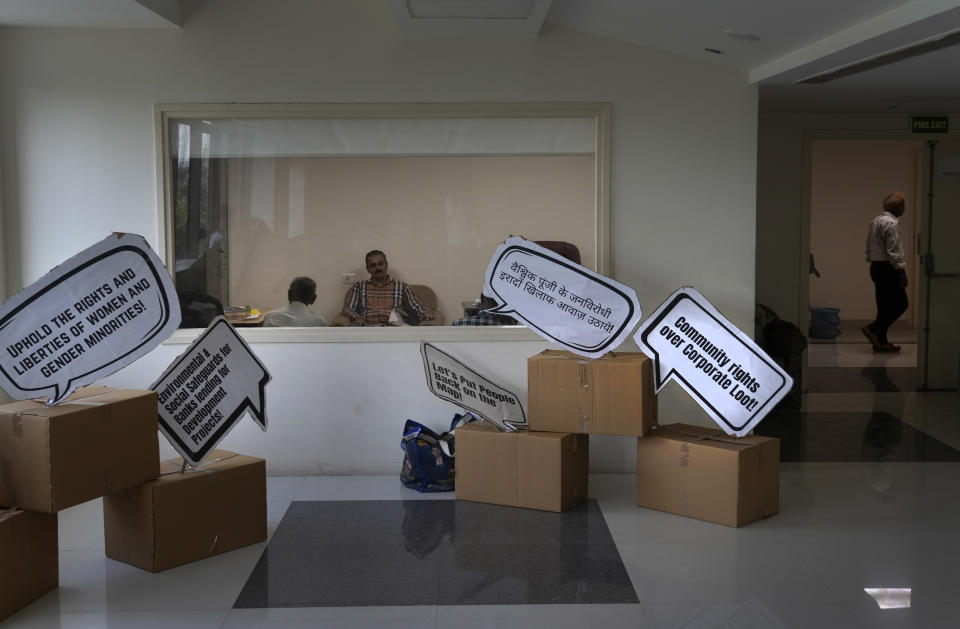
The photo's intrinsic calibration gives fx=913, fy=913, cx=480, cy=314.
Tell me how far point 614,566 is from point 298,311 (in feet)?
8.10

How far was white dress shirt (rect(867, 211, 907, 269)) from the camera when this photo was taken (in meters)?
9.20

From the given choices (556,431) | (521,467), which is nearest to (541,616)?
(521,467)

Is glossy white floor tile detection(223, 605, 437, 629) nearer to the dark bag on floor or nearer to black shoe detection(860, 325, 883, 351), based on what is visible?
the dark bag on floor

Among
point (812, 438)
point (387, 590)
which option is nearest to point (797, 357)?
point (812, 438)

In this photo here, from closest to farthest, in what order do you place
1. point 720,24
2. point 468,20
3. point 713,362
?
1. point 720,24
2. point 713,362
3. point 468,20

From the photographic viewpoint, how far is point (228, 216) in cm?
534

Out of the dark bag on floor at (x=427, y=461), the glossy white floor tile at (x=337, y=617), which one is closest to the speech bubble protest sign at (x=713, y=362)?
the dark bag on floor at (x=427, y=461)

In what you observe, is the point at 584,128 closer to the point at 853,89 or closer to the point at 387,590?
the point at 853,89

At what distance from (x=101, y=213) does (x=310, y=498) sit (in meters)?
2.02

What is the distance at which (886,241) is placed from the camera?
9328mm

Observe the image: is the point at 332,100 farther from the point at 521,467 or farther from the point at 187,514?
the point at 187,514

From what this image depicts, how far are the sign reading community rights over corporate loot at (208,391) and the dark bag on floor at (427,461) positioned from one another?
0.95m

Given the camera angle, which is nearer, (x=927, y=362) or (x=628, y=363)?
(x=628, y=363)

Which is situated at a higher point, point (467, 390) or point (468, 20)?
point (468, 20)
